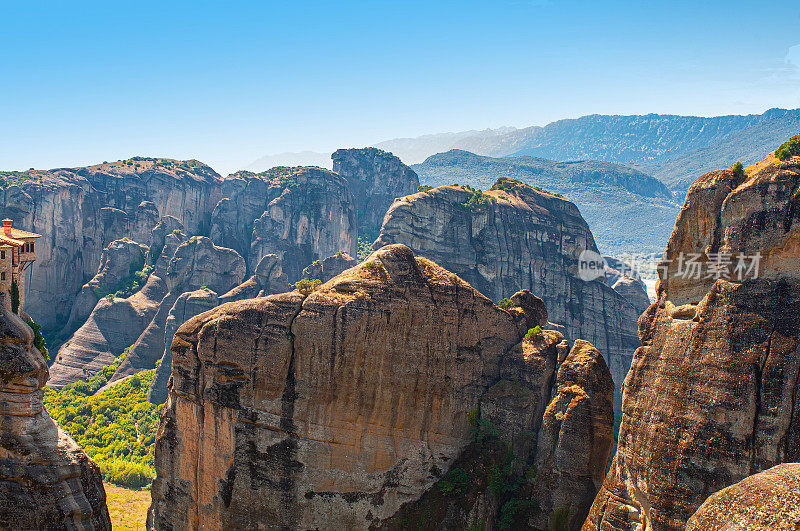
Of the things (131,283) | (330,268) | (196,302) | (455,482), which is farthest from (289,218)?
(455,482)

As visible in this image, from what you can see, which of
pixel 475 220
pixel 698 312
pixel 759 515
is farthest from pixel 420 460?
pixel 475 220

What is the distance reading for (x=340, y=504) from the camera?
1430 inches

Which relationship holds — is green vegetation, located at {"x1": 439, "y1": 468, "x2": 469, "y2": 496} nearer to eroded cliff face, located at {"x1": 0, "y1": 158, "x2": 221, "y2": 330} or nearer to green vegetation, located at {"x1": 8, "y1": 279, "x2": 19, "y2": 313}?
green vegetation, located at {"x1": 8, "y1": 279, "x2": 19, "y2": 313}

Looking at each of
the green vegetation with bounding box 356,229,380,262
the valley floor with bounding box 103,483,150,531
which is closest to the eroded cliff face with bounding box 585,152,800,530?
the valley floor with bounding box 103,483,150,531

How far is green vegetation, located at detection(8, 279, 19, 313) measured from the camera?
128 ft

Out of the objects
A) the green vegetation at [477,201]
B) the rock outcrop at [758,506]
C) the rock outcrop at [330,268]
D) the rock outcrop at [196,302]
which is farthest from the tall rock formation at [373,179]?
the rock outcrop at [758,506]

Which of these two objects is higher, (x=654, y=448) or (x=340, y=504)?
(x=654, y=448)

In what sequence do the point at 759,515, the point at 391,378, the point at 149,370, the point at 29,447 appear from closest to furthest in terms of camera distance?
the point at 759,515
the point at 29,447
the point at 391,378
the point at 149,370

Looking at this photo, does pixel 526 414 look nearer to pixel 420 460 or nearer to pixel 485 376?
pixel 485 376

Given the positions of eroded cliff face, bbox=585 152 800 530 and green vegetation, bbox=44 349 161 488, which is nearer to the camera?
eroded cliff face, bbox=585 152 800 530

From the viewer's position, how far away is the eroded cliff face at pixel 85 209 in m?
107

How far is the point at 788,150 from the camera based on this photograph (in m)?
29.2

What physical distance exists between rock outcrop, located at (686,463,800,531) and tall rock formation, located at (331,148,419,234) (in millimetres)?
146515

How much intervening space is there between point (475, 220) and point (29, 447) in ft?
227
